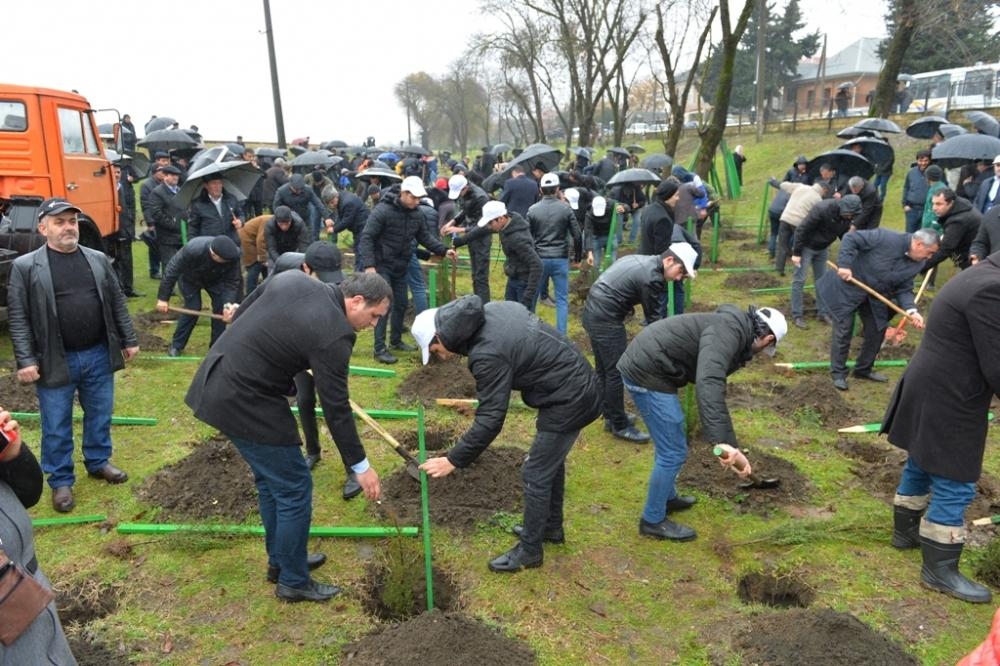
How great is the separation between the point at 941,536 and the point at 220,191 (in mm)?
7376

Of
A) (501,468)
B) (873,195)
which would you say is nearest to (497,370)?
(501,468)

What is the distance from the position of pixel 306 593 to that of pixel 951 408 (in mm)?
3386

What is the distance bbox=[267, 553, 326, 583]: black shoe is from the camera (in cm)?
371

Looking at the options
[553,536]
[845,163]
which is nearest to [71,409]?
[553,536]

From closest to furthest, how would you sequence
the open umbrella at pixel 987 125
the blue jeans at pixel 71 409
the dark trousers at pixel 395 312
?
the blue jeans at pixel 71 409 < the dark trousers at pixel 395 312 < the open umbrella at pixel 987 125

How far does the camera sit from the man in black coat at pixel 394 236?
6945 millimetres

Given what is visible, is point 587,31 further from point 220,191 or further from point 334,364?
point 334,364

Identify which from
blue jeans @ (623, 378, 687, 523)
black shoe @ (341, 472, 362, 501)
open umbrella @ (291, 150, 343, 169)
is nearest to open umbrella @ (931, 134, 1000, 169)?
blue jeans @ (623, 378, 687, 523)

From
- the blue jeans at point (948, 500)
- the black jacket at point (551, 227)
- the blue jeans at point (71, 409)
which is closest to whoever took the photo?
the blue jeans at point (948, 500)

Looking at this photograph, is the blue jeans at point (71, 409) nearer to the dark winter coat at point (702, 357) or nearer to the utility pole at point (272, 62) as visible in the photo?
the dark winter coat at point (702, 357)

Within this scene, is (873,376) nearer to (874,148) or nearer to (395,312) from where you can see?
(395,312)

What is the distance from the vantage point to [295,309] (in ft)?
9.87

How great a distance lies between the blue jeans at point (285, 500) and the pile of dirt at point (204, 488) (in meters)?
0.90

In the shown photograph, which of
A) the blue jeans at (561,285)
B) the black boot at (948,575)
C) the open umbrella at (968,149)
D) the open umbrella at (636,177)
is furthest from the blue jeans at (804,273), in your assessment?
the black boot at (948,575)
